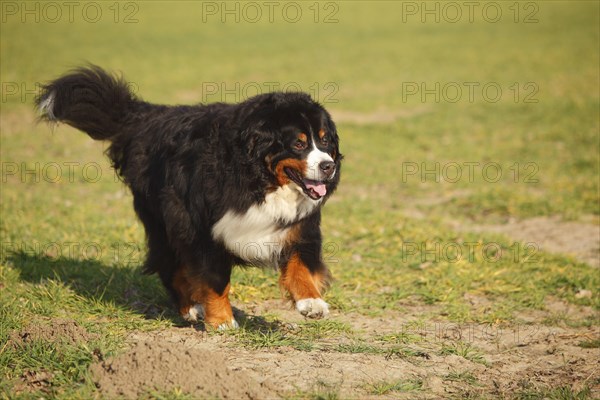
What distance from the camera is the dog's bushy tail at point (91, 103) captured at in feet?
20.7

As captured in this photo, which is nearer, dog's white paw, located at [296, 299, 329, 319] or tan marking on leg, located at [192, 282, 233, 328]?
dog's white paw, located at [296, 299, 329, 319]

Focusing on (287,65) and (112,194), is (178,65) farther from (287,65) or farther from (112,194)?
(112,194)

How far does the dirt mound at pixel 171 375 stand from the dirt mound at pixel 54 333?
0.57 metres

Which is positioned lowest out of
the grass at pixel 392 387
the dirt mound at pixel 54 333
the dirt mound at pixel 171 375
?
the grass at pixel 392 387

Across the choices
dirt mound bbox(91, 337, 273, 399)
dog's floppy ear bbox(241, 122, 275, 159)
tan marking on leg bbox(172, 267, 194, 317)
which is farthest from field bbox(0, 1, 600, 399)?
dog's floppy ear bbox(241, 122, 275, 159)

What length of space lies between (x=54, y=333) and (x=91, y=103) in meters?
2.36

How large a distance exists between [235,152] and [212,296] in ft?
3.67

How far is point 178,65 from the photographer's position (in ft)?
81.6

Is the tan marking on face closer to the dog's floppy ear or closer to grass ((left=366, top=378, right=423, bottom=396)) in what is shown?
the dog's floppy ear

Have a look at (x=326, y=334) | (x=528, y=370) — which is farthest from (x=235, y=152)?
(x=528, y=370)

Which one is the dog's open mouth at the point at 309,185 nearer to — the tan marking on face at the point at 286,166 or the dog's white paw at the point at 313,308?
the tan marking on face at the point at 286,166

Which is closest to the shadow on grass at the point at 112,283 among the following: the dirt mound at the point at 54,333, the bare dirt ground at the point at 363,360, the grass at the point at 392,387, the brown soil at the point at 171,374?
the bare dirt ground at the point at 363,360

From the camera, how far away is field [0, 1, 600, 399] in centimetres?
444

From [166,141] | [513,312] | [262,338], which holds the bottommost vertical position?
[513,312]
